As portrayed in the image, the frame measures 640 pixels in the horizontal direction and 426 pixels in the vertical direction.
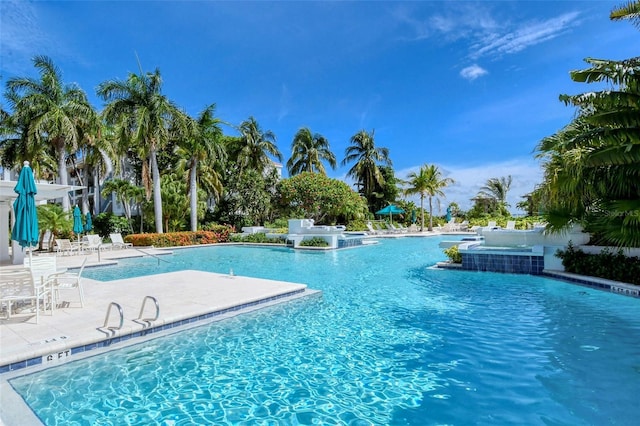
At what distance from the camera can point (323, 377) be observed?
15.2 ft

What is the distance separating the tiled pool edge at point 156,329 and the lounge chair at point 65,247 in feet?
50.7

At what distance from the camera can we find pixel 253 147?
34344 mm

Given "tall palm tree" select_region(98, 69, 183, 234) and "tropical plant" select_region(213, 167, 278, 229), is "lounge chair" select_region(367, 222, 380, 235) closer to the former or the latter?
"tropical plant" select_region(213, 167, 278, 229)

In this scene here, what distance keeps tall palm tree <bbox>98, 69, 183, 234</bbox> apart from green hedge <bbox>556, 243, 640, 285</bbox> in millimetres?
22037

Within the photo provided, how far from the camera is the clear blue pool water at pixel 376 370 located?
3760 mm

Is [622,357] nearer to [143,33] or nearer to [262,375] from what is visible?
[262,375]

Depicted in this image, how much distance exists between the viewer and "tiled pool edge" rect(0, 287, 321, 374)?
15.4 ft

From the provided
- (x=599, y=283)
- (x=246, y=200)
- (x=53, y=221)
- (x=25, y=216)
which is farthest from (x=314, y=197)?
(x=25, y=216)

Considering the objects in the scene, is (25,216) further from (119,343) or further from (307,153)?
(307,153)

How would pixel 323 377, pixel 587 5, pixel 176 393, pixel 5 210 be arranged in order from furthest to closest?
pixel 5 210
pixel 587 5
pixel 323 377
pixel 176 393

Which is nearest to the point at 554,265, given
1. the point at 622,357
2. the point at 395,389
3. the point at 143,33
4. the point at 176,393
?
the point at 622,357

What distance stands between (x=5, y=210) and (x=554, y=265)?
65.3 feet

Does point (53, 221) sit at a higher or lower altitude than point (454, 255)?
higher

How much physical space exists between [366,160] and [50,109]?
29687mm
